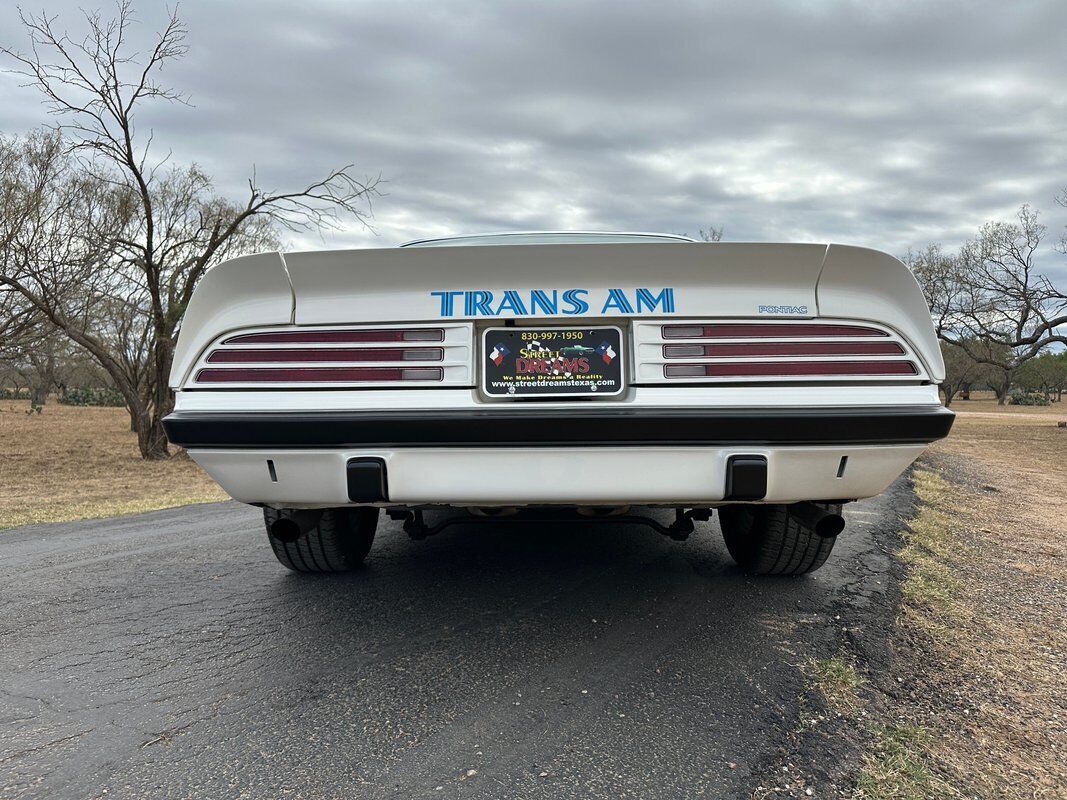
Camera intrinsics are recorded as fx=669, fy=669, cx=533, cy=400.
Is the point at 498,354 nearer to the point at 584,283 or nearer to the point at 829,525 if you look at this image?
the point at 584,283

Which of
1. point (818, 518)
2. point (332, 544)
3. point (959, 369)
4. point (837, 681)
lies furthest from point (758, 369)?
point (959, 369)

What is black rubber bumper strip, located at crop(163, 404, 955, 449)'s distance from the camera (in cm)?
205

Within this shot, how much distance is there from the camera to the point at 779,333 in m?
2.14

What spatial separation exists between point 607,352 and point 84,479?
36.9 ft

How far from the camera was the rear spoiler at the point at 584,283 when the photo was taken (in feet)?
7.06

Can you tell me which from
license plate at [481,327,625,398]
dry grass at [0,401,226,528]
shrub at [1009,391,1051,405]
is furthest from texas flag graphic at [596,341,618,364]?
shrub at [1009,391,1051,405]

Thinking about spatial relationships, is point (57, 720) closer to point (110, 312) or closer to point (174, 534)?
point (174, 534)

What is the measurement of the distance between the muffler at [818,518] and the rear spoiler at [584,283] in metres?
0.69

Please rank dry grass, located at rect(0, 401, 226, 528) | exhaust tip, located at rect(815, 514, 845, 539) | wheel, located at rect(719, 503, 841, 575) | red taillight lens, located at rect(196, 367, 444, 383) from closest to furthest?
red taillight lens, located at rect(196, 367, 444, 383), exhaust tip, located at rect(815, 514, 845, 539), wheel, located at rect(719, 503, 841, 575), dry grass, located at rect(0, 401, 226, 528)

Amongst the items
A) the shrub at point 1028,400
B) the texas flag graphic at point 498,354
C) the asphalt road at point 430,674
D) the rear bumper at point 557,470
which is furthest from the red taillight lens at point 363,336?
the shrub at point 1028,400

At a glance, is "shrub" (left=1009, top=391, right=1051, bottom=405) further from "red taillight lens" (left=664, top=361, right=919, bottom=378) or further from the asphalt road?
"red taillight lens" (left=664, top=361, right=919, bottom=378)

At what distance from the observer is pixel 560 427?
2061 millimetres

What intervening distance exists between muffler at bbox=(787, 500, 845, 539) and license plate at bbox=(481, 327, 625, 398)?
0.95 m

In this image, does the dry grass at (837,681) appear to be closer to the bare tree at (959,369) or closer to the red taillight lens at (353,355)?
the red taillight lens at (353,355)
